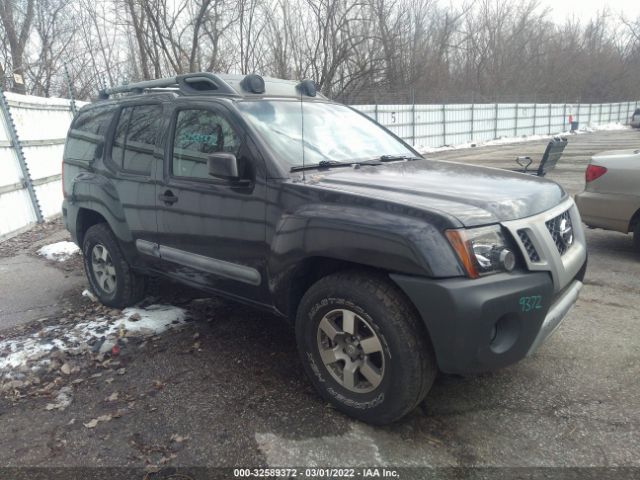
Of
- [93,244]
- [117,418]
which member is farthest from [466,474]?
[93,244]

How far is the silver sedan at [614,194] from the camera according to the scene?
199 inches

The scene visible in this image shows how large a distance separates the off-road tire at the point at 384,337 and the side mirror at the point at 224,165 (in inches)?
32.9

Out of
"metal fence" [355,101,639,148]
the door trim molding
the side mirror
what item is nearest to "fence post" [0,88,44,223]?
the door trim molding

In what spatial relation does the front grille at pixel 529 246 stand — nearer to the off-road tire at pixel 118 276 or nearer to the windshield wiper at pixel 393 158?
the windshield wiper at pixel 393 158

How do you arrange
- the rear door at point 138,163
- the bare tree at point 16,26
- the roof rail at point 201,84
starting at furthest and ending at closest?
the bare tree at point 16,26, the rear door at point 138,163, the roof rail at point 201,84

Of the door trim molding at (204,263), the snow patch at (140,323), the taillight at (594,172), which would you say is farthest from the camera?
the taillight at (594,172)

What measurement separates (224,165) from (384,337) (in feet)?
4.42

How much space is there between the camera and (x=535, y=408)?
9.00 ft

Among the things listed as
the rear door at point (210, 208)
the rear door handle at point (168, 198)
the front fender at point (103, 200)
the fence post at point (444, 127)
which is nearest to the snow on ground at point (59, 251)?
the front fender at point (103, 200)

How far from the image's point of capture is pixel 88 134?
4574mm

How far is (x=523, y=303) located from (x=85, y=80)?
65.9 ft

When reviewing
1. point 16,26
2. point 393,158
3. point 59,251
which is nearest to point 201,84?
point 393,158

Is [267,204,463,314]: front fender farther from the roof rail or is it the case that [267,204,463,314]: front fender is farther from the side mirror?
the roof rail

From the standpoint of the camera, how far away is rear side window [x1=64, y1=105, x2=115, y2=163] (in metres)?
4.35
